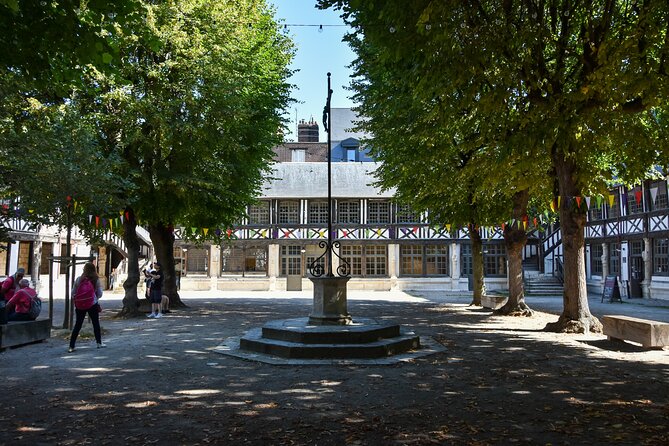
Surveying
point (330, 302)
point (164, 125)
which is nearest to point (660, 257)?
point (330, 302)

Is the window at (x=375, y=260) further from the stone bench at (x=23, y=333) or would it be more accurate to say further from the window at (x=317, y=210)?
the stone bench at (x=23, y=333)

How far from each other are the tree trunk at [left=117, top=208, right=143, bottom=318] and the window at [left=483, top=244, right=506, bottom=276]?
24.2m

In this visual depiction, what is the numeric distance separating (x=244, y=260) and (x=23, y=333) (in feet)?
82.2

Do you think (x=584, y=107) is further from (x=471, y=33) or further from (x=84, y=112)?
(x=84, y=112)

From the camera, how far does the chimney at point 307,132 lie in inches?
1817

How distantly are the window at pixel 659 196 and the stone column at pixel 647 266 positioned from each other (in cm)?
159

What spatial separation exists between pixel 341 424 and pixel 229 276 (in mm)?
30498

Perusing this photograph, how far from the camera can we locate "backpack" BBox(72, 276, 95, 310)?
9.31m

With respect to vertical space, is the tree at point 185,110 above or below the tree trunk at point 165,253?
above

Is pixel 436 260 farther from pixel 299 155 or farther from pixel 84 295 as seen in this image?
pixel 84 295

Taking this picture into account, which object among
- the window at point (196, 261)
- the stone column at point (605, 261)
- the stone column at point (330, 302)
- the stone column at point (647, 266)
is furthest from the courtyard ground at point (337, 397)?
the window at point (196, 261)

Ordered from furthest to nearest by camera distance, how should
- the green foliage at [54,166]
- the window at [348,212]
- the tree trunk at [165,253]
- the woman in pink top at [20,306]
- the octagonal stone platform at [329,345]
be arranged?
the window at [348,212] → the tree trunk at [165,253] → the green foliage at [54,166] → the woman in pink top at [20,306] → the octagonal stone platform at [329,345]

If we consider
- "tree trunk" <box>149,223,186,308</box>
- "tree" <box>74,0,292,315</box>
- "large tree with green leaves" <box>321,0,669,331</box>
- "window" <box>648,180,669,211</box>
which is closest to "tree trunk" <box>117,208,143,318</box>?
"tree" <box>74,0,292,315</box>

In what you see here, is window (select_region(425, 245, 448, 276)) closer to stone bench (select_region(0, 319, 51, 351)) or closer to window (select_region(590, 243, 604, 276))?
window (select_region(590, 243, 604, 276))
